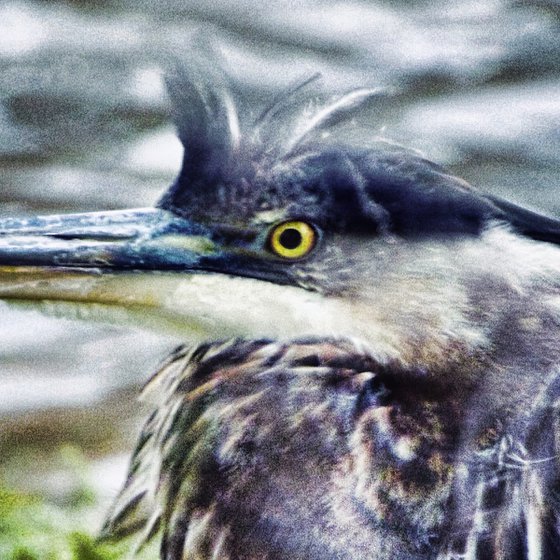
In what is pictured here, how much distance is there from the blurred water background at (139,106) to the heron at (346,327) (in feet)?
3.08

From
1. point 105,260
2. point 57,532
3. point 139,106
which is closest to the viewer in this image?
point 105,260

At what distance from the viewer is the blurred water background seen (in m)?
2.27

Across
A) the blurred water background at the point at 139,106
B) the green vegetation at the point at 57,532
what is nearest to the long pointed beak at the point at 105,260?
the green vegetation at the point at 57,532

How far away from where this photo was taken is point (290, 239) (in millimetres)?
1189

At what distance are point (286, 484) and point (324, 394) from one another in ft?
0.36

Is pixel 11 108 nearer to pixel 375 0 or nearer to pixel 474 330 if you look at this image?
pixel 375 0

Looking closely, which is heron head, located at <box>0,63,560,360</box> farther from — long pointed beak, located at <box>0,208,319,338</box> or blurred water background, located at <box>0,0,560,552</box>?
blurred water background, located at <box>0,0,560,552</box>

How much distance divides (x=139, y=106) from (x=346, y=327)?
58.0 inches

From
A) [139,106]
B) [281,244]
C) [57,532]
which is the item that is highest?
[281,244]

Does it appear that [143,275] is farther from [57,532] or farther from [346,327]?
[57,532]

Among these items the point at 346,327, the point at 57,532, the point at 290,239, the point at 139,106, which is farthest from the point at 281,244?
the point at 139,106

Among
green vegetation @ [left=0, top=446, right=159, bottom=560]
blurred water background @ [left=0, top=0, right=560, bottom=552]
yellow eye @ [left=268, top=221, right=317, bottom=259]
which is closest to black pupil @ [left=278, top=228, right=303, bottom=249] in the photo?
yellow eye @ [left=268, top=221, right=317, bottom=259]

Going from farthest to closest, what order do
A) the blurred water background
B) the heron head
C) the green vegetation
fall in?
the blurred water background, the green vegetation, the heron head

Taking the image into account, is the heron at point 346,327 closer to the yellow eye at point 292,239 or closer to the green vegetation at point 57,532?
the yellow eye at point 292,239
